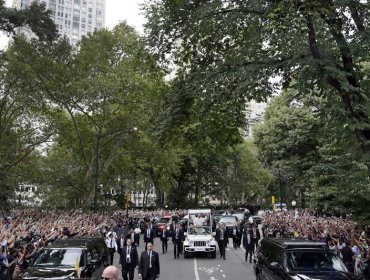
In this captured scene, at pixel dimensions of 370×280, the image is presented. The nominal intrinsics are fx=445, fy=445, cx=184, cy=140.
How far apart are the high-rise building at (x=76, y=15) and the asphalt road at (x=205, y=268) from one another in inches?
4859

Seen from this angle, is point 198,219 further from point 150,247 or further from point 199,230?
point 150,247

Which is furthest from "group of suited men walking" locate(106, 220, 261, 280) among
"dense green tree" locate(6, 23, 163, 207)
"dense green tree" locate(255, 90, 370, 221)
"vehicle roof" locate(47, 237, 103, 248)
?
"dense green tree" locate(6, 23, 163, 207)

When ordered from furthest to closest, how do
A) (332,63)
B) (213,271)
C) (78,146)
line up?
(78,146), (213,271), (332,63)

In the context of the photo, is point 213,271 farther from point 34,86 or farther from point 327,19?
point 34,86

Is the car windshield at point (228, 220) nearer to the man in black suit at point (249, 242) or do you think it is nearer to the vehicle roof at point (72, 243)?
the man in black suit at point (249, 242)

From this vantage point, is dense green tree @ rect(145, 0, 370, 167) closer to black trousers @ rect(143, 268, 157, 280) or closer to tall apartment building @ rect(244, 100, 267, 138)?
tall apartment building @ rect(244, 100, 267, 138)

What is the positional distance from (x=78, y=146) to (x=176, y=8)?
89.9 ft

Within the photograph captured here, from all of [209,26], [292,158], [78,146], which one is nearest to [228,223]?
[292,158]

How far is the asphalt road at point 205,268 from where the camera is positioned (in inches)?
650

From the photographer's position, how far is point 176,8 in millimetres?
15523

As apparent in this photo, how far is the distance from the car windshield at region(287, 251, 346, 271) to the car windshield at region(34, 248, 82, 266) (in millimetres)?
5382

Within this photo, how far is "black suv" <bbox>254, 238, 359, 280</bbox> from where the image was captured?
33.0 feet

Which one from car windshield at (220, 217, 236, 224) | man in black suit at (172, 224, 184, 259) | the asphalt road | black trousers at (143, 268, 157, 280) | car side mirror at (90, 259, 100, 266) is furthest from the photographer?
car windshield at (220, 217, 236, 224)

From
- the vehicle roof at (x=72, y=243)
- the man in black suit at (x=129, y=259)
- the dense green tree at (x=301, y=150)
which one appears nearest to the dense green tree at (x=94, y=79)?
the dense green tree at (x=301, y=150)
